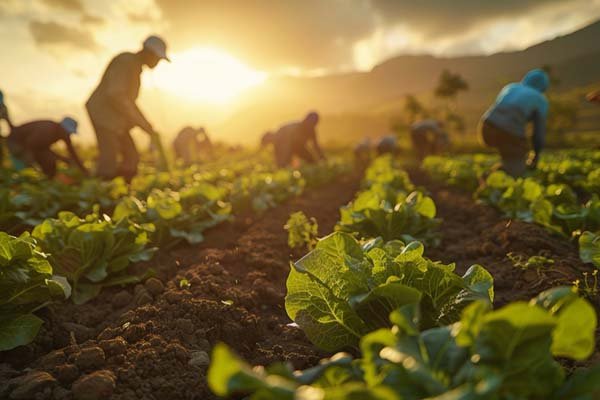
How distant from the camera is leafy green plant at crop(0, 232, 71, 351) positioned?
6.51ft

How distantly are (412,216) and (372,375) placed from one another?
8.51 ft

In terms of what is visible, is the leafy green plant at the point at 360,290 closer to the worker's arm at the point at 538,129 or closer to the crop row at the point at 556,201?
the crop row at the point at 556,201

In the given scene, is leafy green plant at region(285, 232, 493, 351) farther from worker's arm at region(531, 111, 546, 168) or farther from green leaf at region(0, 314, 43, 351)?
worker's arm at region(531, 111, 546, 168)

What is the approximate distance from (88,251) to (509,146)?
7.01 m

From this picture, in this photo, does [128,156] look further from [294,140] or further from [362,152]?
[362,152]

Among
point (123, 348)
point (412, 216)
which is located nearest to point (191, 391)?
point (123, 348)

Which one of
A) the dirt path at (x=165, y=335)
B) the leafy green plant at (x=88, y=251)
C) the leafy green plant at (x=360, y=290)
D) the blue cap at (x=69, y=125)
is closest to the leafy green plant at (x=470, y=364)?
the leafy green plant at (x=360, y=290)

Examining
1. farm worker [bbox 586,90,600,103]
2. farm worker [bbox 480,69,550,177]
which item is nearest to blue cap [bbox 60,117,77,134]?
farm worker [bbox 480,69,550,177]

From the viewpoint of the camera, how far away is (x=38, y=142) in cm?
796

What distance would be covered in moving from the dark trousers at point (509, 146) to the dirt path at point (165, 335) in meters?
5.46

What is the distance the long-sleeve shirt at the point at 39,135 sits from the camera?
7.98m

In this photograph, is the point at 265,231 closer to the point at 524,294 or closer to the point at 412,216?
the point at 412,216

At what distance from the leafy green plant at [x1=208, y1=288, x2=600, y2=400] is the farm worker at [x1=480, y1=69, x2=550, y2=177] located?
669cm

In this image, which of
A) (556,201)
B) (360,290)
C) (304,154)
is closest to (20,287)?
(360,290)
